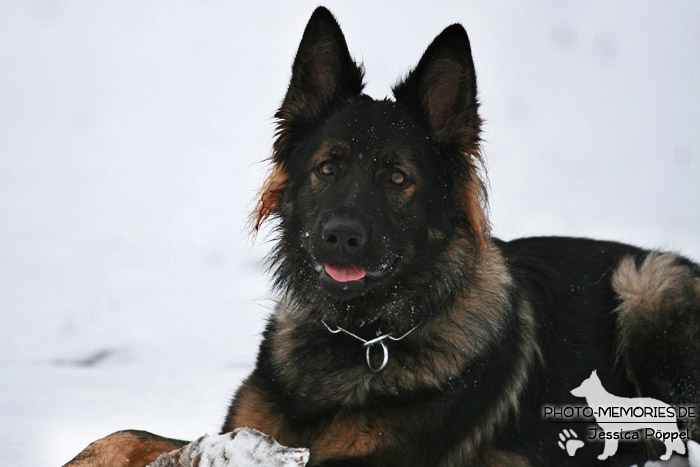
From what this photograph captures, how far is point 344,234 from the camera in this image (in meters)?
3.57

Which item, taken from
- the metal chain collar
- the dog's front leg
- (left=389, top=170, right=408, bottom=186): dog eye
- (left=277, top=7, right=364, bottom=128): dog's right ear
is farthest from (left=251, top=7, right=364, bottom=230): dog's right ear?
the dog's front leg

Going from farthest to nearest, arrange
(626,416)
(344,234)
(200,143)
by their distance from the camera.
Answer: (200,143) < (626,416) < (344,234)

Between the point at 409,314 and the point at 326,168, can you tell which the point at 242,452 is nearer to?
→ the point at 409,314

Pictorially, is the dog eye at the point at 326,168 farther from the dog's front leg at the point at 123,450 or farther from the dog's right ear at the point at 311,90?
the dog's front leg at the point at 123,450

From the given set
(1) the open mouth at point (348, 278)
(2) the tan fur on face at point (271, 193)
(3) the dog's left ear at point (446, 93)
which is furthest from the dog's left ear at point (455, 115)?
(2) the tan fur on face at point (271, 193)

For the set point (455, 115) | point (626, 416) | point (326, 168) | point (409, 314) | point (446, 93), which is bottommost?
point (626, 416)

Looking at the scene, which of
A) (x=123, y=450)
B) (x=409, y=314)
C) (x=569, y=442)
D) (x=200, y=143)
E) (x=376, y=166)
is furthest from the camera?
(x=200, y=143)

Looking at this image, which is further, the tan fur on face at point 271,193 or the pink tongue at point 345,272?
the tan fur on face at point 271,193

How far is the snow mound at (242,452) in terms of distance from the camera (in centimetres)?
297

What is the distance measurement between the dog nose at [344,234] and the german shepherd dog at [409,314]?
12mm

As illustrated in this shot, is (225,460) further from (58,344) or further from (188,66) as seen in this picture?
(188,66)

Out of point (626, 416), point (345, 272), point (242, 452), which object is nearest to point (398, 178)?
point (345, 272)

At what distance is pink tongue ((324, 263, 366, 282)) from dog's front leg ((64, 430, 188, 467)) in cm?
133

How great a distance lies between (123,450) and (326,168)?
1.89 metres
